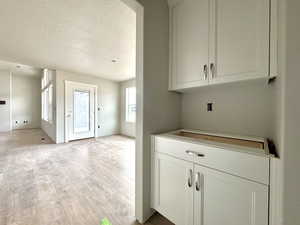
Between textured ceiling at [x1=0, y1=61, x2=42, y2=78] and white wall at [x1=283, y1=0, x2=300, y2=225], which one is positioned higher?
textured ceiling at [x1=0, y1=61, x2=42, y2=78]

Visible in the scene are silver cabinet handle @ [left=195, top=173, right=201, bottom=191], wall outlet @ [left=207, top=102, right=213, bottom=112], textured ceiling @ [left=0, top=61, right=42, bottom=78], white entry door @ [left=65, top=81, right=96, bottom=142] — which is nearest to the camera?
silver cabinet handle @ [left=195, top=173, right=201, bottom=191]

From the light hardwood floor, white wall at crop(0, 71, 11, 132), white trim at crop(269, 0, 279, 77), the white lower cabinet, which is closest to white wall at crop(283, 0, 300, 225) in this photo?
the white lower cabinet

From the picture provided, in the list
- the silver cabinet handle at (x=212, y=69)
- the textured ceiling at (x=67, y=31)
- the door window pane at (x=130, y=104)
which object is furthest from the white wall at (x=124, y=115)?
the silver cabinet handle at (x=212, y=69)

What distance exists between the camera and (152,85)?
1478mm

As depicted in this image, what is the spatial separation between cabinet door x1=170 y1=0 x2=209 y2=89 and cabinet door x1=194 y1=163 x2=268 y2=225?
0.86 m

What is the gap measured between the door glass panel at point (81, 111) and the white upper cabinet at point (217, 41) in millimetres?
4407

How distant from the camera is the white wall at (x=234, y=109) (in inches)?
52.3

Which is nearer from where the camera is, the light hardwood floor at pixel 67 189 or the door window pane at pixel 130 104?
the light hardwood floor at pixel 67 189

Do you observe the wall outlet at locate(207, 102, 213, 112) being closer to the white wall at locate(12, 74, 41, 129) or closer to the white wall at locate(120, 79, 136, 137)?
the white wall at locate(120, 79, 136, 137)

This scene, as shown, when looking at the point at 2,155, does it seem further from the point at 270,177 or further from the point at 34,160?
the point at 270,177

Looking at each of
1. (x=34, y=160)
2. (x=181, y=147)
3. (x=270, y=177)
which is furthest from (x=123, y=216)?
(x=34, y=160)

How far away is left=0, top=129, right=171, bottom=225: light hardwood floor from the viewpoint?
1.49 meters

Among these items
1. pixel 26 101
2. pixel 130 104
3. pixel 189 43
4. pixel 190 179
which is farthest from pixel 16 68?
pixel 190 179

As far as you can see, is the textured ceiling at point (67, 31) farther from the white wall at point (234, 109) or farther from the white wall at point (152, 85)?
the white wall at point (234, 109)
